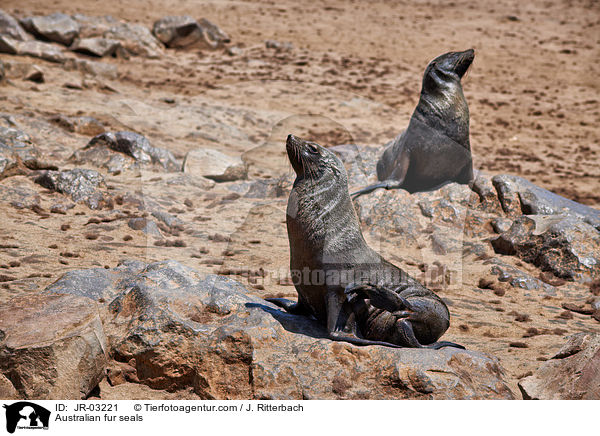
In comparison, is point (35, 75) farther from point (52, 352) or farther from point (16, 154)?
point (52, 352)

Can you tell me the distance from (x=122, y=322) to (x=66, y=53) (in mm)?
14062

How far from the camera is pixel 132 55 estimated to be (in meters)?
17.8

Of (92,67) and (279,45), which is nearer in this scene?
(92,67)

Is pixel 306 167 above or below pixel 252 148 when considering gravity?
above

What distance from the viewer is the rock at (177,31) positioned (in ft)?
A: 62.2

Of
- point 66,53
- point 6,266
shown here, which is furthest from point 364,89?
point 6,266

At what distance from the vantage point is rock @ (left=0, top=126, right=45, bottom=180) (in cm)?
801

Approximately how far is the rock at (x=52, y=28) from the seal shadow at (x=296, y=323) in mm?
14862

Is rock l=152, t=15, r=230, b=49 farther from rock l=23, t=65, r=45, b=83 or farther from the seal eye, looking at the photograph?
the seal eye

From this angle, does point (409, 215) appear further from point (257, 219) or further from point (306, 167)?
point (306, 167)

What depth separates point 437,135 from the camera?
26.5ft

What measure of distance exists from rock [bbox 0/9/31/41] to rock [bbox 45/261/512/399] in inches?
539

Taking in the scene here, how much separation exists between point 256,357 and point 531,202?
5581mm

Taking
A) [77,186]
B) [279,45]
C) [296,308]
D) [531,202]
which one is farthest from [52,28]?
[296,308]
